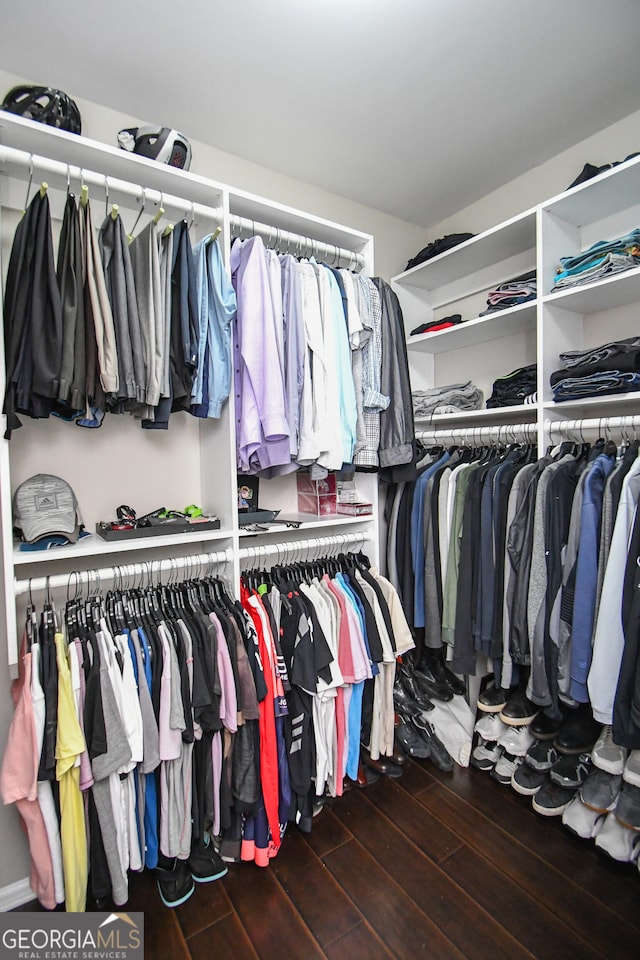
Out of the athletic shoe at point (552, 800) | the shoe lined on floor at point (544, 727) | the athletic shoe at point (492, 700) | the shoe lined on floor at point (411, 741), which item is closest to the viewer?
the athletic shoe at point (552, 800)

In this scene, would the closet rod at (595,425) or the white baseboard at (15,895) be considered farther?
the closet rod at (595,425)

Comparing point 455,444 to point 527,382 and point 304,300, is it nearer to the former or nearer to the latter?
point 527,382

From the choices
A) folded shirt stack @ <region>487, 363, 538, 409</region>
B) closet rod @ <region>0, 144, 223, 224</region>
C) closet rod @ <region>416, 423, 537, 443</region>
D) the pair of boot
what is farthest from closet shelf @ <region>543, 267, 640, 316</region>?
the pair of boot

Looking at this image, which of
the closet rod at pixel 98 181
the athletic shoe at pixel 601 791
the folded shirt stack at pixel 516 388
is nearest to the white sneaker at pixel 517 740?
the athletic shoe at pixel 601 791

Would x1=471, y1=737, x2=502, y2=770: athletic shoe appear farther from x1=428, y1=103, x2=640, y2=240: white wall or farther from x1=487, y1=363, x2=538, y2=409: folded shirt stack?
x1=428, y1=103, x2=640, y2=240: white wall

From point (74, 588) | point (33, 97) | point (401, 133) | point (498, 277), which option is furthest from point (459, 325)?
point (74, 588)

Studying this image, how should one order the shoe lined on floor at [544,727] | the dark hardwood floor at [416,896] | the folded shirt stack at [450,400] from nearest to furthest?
the dark hardwood floor at [416,896] → the shoe lined on floor at [544,727] → the folded shirt stack at [450,400]

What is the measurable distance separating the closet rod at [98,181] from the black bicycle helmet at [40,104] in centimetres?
10

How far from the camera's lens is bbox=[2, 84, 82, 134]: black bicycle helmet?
4.54ft

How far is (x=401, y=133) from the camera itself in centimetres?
199

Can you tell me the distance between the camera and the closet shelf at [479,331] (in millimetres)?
2047

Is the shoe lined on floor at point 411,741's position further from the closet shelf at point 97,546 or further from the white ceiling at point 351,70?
the white ceiling at point 351,70

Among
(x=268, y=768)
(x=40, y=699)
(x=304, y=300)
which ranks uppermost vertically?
(x=304, y=300)

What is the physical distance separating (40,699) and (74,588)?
0.47m
